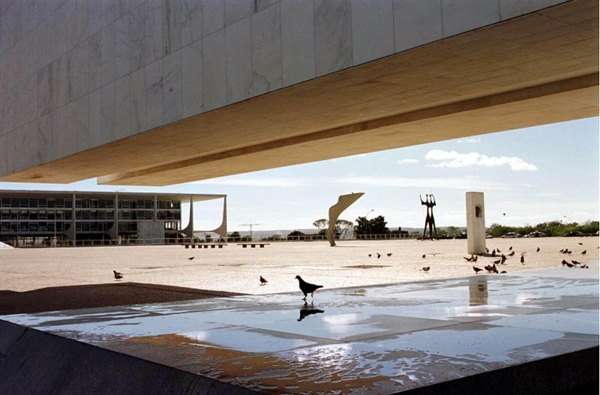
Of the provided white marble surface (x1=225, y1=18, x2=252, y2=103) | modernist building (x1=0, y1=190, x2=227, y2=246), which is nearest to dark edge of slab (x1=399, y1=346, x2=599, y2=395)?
white marble surface (x1=225, y1=18, x2=252, y2=103)

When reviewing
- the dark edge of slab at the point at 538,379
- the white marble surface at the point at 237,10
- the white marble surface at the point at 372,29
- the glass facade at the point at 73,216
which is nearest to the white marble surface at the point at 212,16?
the white marble surface at the point at 237,10

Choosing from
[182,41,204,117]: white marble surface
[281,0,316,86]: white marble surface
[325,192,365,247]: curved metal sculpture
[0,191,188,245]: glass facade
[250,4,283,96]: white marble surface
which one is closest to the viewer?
[281,0,316,86]: white marble surface

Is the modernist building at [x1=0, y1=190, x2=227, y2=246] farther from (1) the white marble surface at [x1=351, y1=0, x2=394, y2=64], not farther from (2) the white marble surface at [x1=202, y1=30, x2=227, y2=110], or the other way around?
(1) the white marble surface at [x1=351, y1=0, x2=394, y2=64]

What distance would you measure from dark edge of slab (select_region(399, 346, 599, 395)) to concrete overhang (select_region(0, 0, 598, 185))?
3.48 metres

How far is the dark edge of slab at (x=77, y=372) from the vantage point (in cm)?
420

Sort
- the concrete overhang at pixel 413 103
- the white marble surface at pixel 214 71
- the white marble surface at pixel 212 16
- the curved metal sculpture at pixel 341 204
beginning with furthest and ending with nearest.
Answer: the curved metal sculpture at pixel 341 204 → the white marble surface at pixel 214 71 → the white marble surface at pixel 212 16 → the concrete overhang at pixel 413 103

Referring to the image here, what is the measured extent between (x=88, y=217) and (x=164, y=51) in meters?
86.4

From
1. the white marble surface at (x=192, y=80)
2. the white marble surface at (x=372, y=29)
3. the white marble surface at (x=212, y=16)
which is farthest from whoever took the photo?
the white marble surface at (x=192, y=80)

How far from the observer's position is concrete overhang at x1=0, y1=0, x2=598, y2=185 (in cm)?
765

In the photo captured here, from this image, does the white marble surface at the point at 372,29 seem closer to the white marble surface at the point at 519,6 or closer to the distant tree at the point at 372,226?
the white marble surface at the point at 519,6

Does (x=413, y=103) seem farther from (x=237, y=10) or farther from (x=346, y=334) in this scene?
Answer: (x=346, y=334)

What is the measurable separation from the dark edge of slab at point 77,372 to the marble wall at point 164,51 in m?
4.83

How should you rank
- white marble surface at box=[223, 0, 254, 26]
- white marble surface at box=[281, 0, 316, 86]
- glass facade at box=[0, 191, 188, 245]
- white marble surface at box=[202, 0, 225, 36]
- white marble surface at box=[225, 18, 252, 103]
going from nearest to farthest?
white marble surface at box=[281, 0, 316, 86] < white marble surface at box=[223, 0, 254, 26] < white marble surface at box=[225, 18, 252, 103] < white marble surface at box=[202, 0, 225, 36] < glass facade at box=[0, 191, 188, 245]

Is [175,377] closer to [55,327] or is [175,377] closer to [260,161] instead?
[55,327]
